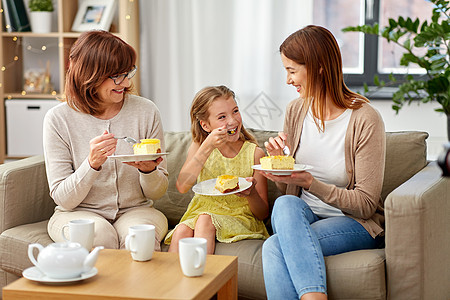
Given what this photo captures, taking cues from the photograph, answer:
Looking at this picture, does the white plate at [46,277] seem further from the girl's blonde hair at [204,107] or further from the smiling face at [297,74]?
the smiling face at [297,74]

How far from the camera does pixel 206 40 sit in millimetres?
3801

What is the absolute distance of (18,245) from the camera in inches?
87.3

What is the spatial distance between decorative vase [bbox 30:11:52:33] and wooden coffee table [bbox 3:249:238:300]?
2.37m

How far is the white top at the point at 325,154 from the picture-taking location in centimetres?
214

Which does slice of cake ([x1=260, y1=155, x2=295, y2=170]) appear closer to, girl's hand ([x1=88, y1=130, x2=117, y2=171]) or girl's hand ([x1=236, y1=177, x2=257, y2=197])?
girl's hand ([x1=236, y1=177, x2=257, y2=197])

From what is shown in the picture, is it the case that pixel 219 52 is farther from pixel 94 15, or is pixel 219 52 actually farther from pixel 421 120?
pixel 421 120

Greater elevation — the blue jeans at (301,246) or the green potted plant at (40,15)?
the green potted plant at (40,15)

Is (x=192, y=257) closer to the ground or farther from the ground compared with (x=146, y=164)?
closer to the ground

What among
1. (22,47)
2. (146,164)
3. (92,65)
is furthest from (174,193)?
(22,47)

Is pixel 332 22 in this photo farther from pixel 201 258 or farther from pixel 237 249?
pixel 201 258

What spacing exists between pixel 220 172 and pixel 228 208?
0.14 metres

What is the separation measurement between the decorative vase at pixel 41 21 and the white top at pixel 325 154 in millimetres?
2130

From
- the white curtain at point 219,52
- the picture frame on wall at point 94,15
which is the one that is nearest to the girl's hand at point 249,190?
the white curtain at point 219,52

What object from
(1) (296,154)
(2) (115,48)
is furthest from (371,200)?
(2) (115,48)
